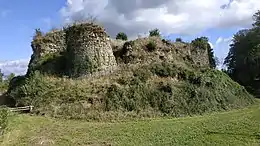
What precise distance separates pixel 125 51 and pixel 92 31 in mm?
3656

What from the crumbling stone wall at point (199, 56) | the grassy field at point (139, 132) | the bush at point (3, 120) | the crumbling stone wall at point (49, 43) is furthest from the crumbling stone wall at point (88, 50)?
the crumbling stone wall at point (199, 56)

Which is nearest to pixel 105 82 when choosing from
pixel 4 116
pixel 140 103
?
pixel 140 103

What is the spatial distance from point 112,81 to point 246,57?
3518cm

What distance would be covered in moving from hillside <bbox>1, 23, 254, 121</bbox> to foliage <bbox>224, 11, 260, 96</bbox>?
2397cm

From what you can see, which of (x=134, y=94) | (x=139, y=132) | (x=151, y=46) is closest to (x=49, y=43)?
(x=151, y=46)

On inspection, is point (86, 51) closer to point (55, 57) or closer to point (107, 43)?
point (107, 43)

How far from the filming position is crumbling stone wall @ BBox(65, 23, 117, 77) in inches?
1073

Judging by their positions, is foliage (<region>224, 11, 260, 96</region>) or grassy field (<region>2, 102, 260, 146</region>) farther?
foliage (<region>224, 11, 260, 96</region>)

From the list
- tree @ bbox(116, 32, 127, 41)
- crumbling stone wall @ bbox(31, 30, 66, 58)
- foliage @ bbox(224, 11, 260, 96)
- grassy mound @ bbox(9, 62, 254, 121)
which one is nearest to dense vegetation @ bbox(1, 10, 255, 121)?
grassy mound @ bbox(9, 62, 254, 121)

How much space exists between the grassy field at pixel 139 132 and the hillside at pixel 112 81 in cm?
253

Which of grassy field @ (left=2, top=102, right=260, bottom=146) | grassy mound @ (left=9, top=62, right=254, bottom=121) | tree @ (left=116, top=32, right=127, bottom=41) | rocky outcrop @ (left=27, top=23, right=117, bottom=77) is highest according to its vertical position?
tree @ (left=116, top=32, right=127, bottom=41)

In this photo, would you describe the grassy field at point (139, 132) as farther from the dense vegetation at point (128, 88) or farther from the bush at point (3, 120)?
the dense vegetation at point (128, 88)

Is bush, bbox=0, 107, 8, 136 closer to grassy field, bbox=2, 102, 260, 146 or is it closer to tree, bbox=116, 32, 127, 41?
grassy field, bbox=2, 102, 260, 146

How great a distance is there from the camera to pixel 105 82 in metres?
25.5
